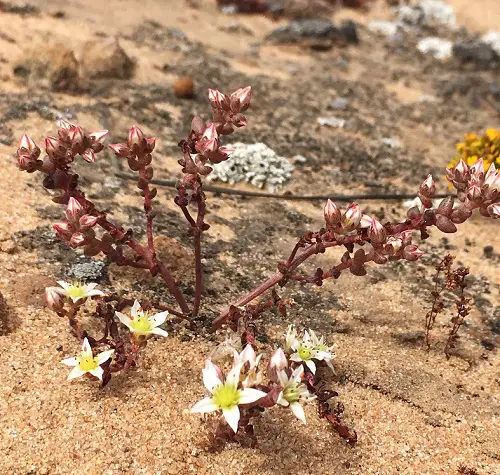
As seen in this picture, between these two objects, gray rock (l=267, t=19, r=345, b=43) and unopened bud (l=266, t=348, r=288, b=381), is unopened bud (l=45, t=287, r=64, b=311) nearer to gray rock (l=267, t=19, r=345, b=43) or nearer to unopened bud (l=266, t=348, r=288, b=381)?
unopened bud (l=266, t=348, r=288, b=381)

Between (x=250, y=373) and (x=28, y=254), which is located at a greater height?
(x=250, y=373)

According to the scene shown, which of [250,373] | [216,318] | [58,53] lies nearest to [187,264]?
[216,318]

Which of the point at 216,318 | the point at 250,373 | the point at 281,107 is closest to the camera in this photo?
the point at 250,373

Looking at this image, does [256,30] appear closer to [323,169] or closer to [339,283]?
[323,169]

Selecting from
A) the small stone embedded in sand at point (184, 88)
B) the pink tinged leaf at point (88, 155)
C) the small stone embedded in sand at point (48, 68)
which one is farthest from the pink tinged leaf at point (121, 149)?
the small stone embedded in sand at point (184, 88)

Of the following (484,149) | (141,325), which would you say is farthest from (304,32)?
(141,325)

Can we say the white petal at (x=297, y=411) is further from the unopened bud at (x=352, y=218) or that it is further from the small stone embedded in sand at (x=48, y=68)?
the small stone embedded in sand at (x=48, y=68)
